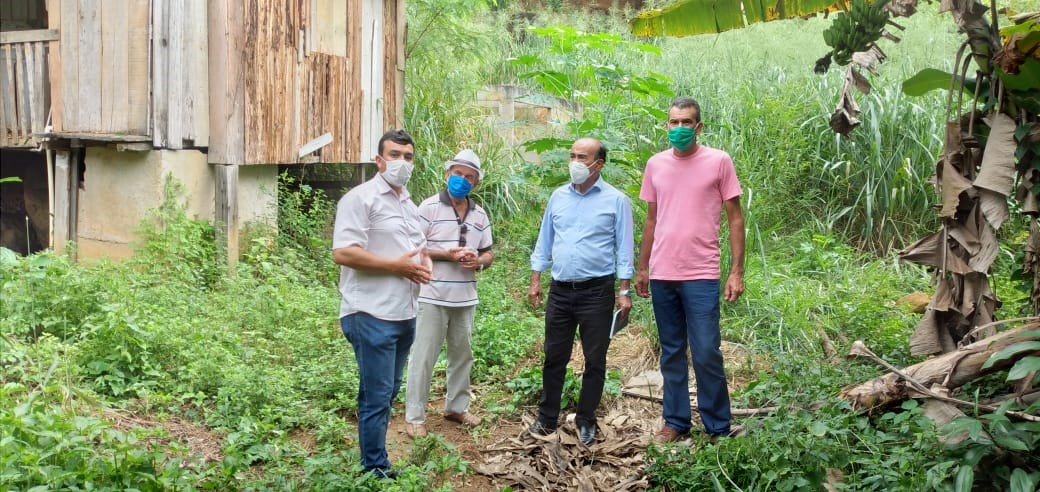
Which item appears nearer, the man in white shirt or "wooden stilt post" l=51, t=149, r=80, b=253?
the man in white shirt

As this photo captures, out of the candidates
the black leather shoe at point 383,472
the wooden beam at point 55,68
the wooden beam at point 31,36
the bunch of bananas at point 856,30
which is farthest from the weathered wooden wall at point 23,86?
the bunch of bananas at point 856,30

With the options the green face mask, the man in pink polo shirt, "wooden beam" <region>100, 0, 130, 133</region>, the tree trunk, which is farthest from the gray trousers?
"wooden beam" <region>100, 0, 130, 133</region>

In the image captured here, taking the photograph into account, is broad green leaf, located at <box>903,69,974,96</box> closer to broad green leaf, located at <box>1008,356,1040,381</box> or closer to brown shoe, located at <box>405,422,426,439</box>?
broad green leaf, located at <box>1008,356,1040,381</box>

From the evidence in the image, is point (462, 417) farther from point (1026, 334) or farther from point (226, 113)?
point (226, 113)

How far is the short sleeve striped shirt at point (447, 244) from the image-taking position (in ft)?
17.2

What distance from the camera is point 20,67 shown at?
855 cm

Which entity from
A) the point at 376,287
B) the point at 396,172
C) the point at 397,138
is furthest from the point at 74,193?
the point at 376,287

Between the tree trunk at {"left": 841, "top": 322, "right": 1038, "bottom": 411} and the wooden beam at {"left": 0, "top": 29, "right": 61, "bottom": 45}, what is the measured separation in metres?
7.70

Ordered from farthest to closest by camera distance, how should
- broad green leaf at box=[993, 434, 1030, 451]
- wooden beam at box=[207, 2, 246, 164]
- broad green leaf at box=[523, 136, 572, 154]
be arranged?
1. wooden beam at box=[207, 2, 246, 164]
2. broad green leaf at box=[523, 136, 572, 154]
3. broad green leaf at box=[993, 434, 1030, 451]

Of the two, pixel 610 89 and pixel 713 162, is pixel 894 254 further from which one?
pixel 713 162

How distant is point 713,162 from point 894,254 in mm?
5253

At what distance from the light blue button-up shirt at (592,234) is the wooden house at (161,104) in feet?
15.1

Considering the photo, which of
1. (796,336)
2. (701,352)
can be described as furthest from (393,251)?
(796,336)

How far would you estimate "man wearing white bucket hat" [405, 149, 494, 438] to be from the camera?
5230 millimetres
